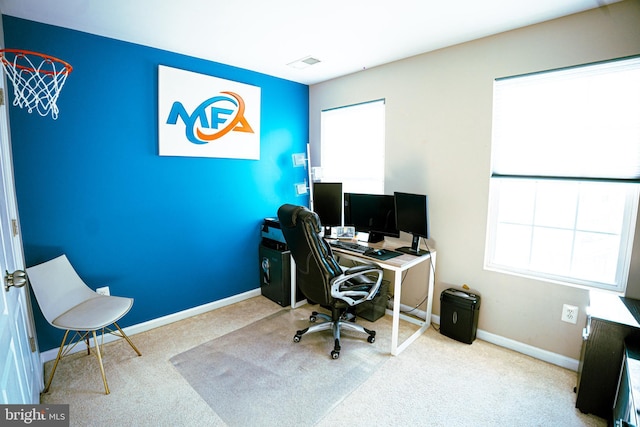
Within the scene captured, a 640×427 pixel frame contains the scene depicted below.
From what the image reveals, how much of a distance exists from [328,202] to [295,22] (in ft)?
5.52

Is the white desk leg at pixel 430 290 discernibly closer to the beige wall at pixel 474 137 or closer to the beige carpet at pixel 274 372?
the beige wall at pixel 474 137

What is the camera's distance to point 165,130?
9.39ft

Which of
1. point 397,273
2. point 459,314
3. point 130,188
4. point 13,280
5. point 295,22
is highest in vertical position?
point 295,22

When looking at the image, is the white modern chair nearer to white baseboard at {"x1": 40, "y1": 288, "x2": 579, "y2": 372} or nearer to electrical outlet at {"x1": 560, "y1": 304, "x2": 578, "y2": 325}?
white baseboard at {"x1": 40, "y1": 288, "x2": 579, "y2": 372}

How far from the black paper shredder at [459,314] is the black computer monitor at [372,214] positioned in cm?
73

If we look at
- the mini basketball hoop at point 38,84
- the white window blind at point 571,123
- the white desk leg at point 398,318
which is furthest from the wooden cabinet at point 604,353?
the mini basketball hoop at point 38,84

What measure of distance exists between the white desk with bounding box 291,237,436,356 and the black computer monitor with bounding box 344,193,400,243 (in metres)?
0.14

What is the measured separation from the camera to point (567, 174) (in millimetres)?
2316

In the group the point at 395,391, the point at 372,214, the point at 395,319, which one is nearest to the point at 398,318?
the point at 395,319

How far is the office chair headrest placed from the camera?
7.62ft

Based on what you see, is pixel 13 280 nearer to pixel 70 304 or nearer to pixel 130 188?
pixel 70 304

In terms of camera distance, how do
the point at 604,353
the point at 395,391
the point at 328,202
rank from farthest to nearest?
the point at 328,202
the point at 395,391
the point at 604,353

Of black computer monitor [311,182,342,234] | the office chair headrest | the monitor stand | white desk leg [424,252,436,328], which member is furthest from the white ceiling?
white desk leg [424,252,436,328]

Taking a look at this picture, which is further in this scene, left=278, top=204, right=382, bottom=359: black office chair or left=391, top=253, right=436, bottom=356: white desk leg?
left=391, top=253, right=436, bottom=356: white desk leg
